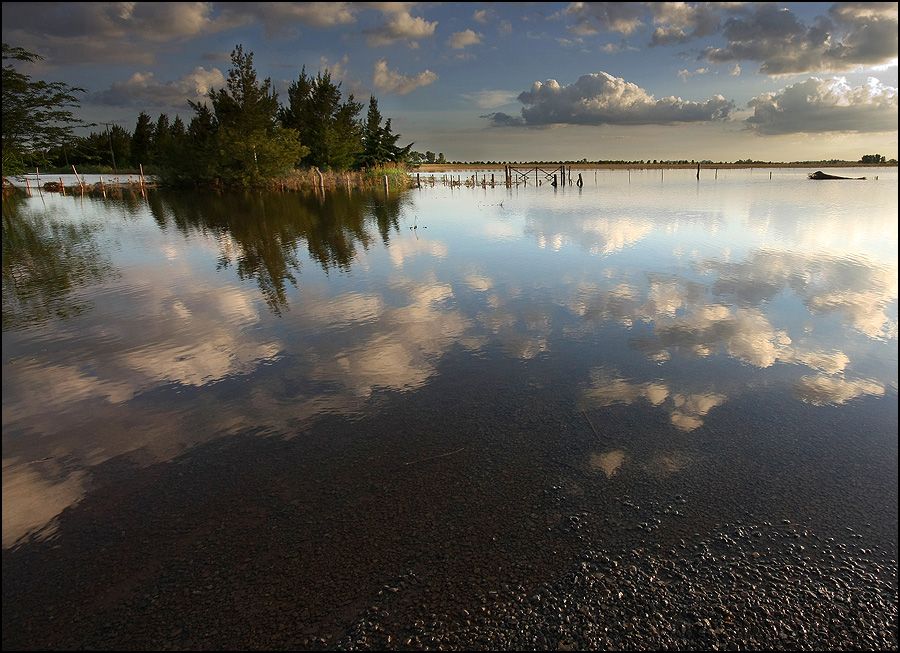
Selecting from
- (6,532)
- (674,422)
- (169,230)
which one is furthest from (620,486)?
(169,230)

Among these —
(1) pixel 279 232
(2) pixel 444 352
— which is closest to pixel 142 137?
(1) pixel 279 232

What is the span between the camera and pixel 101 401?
593cm

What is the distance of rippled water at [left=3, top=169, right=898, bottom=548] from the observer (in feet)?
16.2

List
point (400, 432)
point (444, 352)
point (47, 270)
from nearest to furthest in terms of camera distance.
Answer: point (400, 432) → point (444, 352) → point (47, 270)

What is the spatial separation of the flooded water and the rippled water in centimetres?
5

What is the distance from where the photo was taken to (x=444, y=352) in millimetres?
7332

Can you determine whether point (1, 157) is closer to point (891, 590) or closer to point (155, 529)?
point (155, 529)

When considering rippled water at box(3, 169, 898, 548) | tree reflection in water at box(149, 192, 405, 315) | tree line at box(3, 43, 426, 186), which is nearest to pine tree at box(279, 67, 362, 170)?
tree line at box(3, 43, 426, 186)

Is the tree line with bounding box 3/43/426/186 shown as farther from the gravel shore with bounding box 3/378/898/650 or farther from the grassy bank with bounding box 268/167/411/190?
the gravel shore with bounding box 3/378/898/650

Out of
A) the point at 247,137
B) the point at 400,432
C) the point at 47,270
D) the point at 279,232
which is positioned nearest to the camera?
the point at 400,432

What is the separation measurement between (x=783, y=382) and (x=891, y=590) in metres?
3.46

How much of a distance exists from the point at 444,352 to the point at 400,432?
237 cm

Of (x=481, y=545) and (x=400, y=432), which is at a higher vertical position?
(x=400, y=432)

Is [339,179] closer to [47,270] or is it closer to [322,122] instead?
[322,122]
